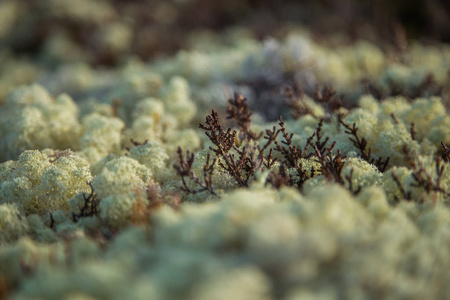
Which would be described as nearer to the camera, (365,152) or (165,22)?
(365,152)

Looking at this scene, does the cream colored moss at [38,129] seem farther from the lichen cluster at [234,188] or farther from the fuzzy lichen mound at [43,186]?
the fuzzy lichen mound at [43,186]

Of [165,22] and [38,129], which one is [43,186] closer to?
[38,129]

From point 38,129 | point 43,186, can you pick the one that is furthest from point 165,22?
point 43,186

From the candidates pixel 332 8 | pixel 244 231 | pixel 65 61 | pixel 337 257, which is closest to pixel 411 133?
pixel 337 257

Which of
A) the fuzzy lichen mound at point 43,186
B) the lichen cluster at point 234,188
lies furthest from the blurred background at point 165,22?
the fuzzy lichen mound at point 43,186

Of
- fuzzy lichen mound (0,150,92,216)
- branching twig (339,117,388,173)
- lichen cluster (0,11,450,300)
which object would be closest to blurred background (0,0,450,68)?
lichen cluster (0,11,450,300)

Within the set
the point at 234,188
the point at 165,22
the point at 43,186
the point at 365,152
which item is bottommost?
the point at 43,186

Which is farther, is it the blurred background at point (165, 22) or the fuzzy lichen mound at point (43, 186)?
the blurred background at point (165, 22)

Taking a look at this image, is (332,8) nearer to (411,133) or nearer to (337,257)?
(411,133)
